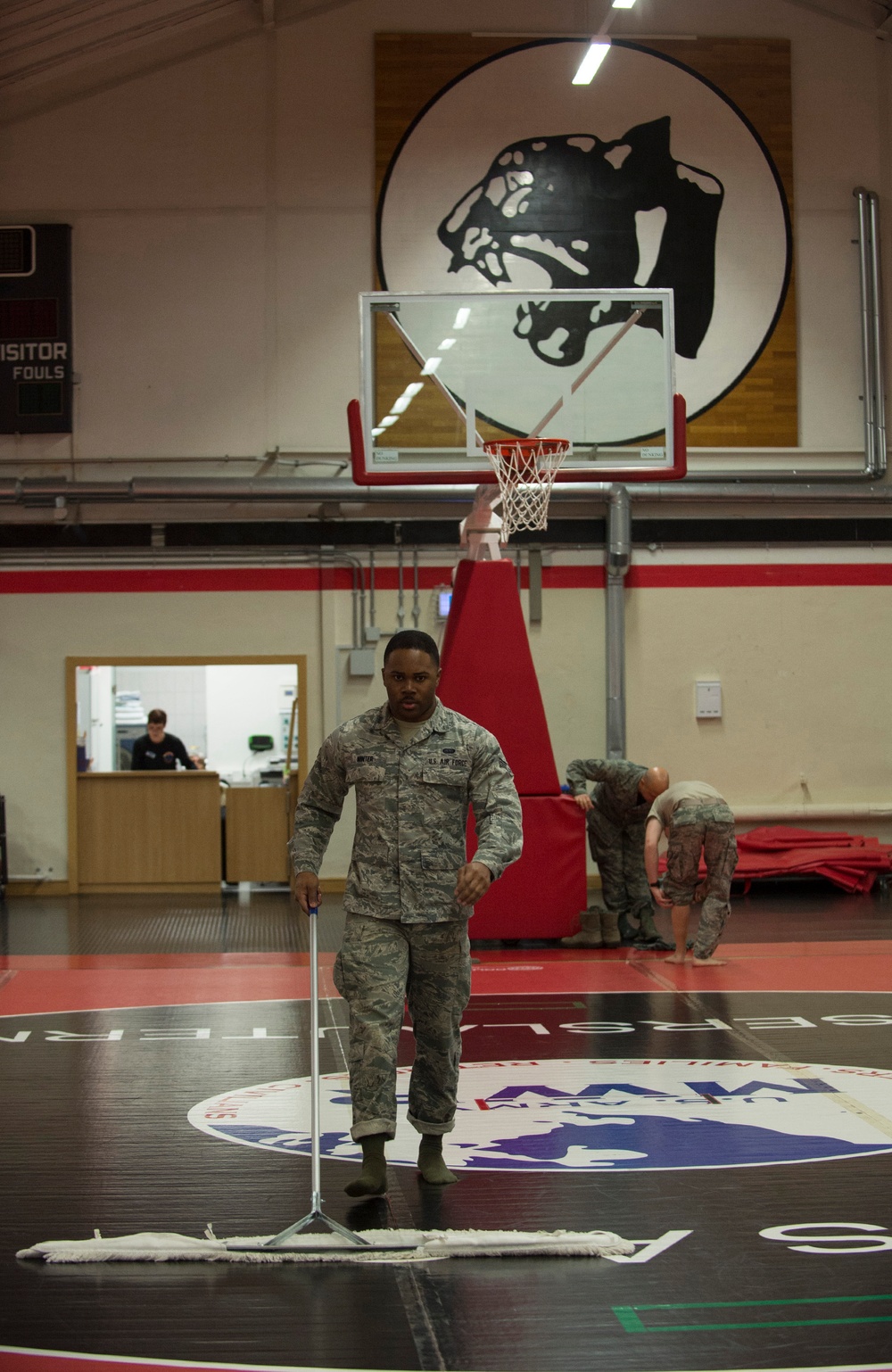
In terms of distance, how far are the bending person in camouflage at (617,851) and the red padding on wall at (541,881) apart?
13 centimetres

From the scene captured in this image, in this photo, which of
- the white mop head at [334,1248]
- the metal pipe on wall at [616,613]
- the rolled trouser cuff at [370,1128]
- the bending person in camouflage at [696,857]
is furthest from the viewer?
the metal pipe on wall at [616,613]

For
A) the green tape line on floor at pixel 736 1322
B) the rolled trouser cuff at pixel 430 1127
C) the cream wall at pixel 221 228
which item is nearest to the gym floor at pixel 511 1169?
the green tape line on floor at pixel 736 1322

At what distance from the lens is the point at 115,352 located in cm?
1331

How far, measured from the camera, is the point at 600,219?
1352 cm

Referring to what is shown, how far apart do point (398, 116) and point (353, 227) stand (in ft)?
3.82

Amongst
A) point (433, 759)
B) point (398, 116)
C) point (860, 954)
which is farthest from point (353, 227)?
point (433, 759)

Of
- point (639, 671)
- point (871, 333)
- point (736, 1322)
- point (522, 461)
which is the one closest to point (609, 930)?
point (522, 461)

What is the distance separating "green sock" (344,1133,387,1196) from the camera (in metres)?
4.27

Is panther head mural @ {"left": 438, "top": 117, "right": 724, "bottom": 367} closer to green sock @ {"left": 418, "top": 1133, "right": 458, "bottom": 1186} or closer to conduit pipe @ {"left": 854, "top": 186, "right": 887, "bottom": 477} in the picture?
conduit pipe @ {"left": 854, "top": 186, "right": 887, "bottom": 477}

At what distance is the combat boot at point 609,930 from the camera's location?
31.2ft

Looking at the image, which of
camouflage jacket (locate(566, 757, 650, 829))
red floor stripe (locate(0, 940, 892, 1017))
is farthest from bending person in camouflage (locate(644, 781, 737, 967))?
camouflage jacket (locate(566, 757, 650, 829))

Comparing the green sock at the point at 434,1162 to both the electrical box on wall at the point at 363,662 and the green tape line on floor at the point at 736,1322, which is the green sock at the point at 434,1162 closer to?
the green tape line on floor at the point at 736,1322

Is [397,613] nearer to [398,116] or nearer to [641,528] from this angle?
[641,528]

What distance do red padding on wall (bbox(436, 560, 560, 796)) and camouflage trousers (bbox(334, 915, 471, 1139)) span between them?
16.0ft
